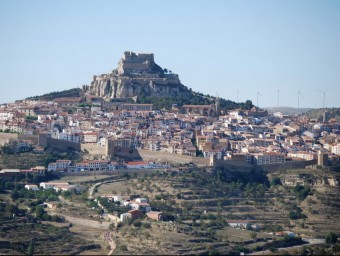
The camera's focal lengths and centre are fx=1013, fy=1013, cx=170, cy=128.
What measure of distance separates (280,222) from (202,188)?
5.05 metres

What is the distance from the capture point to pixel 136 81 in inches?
3044

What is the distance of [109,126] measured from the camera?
66375 millimetres

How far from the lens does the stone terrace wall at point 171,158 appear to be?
2274 inches

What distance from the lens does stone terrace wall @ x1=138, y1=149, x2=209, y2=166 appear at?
57750mm

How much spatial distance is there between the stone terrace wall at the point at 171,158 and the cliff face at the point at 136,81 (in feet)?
59.0

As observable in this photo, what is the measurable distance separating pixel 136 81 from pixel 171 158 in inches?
788

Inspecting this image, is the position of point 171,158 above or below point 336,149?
below

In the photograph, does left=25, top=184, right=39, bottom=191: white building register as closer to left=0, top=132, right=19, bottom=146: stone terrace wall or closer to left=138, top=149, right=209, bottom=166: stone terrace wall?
left=0, top=132, right=19, bottom=146: stone terrace wall

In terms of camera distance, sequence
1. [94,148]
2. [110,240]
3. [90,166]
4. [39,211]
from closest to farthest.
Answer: [110,240], [39,211], [90,166], [94,148]

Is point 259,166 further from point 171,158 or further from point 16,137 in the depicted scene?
point 16,137

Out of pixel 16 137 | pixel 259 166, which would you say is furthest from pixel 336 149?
pixel 16 137

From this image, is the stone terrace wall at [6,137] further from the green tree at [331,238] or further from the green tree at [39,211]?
the green tree at [331,238]

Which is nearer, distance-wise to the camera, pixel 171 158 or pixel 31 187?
pixel 31 187

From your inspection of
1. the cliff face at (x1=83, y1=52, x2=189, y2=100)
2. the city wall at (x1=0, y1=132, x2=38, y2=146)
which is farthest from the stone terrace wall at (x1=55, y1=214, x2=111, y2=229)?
the cliff face at (x1=83, y1=52, x2=189, y2=100)
